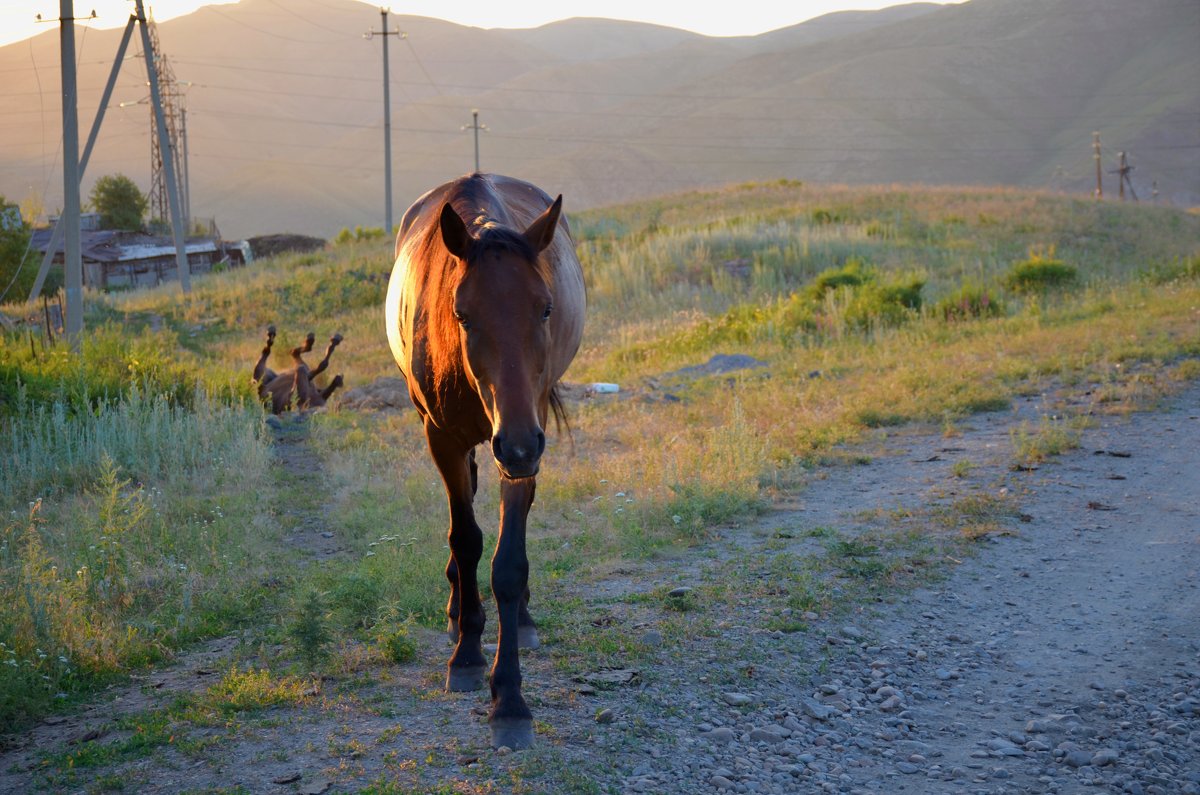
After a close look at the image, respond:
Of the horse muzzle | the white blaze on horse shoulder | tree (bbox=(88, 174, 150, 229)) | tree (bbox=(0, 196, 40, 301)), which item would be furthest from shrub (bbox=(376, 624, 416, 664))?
tree (bbox=(88, 174, 150, 229))

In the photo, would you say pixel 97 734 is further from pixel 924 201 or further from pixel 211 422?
pixel 924 201

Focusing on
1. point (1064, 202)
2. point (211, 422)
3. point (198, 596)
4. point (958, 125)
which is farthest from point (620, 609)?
point (958, 125)

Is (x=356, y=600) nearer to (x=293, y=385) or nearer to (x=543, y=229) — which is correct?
(x=543, y=229)

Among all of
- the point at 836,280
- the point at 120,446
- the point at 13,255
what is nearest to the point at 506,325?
the point at 120,446

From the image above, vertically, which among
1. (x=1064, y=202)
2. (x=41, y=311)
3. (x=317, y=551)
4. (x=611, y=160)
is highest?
(x=611, y=160)

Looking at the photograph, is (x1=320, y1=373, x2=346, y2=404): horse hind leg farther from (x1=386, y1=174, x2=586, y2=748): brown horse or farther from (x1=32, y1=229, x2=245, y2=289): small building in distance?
(x1=32, y1=229, x2=245, y2=289): small building in distance

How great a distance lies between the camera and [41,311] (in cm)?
2114

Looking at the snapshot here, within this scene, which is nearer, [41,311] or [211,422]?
[211,422]

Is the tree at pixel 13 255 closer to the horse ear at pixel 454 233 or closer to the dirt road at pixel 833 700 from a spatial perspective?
the dirt road at pixel 833 700

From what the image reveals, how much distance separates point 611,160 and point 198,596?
12638 cm

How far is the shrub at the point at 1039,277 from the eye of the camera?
18.3 m

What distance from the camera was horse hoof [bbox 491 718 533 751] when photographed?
12.1 feet

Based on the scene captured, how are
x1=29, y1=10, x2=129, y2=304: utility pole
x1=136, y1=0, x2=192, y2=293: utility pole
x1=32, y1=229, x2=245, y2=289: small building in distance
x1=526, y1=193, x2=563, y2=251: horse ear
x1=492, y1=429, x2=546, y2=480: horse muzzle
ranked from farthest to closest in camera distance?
x1=32, y1=229, x2=245, y2=289: small building in distance → x1=136, y1=0, x2=192, y2=293: utility pole → x1=29, y1=10, x2=129, y2=304: utility pole → x1=526, y1=193, x2=563, y2=251: horse ear → x1=492, y1=429, x2=546, y2=480: horse muzzle

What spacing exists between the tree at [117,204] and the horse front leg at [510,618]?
5012 centimetres
